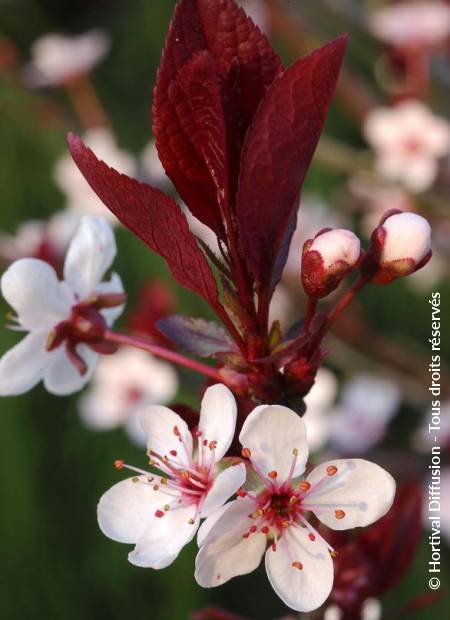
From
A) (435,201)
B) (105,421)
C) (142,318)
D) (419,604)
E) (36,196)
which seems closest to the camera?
(419,604)

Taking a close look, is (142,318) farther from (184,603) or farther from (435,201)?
(184,603)

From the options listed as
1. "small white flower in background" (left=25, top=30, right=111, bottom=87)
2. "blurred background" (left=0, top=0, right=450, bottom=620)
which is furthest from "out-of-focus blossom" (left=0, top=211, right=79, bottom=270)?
"small white flower in background" (left=25, top=30, right=111, bottom=87)

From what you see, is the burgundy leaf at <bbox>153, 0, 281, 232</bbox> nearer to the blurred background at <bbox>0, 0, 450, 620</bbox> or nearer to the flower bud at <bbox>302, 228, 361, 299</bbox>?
the flower bud at <bbox>302, 228, 361, 299</bbox>

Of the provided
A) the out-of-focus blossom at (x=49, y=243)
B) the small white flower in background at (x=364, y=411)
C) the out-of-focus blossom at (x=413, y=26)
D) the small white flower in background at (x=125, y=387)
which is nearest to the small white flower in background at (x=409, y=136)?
the out-of-focus blossom at (x=413, y=26)

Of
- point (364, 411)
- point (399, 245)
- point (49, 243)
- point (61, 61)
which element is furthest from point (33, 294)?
point (61, 61)

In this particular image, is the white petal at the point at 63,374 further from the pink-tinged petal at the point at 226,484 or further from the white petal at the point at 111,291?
the pink-tinged petal at the point at 226,484

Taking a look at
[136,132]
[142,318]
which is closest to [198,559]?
[142,318]

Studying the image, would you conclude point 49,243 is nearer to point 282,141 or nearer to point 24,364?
point 24,364
